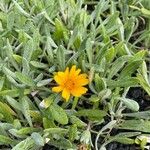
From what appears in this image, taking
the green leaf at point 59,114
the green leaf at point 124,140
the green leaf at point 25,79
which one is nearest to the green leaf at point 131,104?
the green leaf at point 124,140

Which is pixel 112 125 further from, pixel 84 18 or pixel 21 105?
pixel 84 18

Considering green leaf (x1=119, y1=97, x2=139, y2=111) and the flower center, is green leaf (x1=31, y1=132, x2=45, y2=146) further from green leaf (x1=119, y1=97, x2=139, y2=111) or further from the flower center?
green leaf (x1=119, y1=97, x2=139, y2=111)

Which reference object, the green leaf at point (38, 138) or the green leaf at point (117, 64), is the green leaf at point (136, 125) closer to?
the green leaf at point (117, 64)

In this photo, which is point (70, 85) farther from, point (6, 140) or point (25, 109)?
point (6, 140)

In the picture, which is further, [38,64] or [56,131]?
[38,64]

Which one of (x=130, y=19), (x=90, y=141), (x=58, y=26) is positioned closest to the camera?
(x=90, y=141)

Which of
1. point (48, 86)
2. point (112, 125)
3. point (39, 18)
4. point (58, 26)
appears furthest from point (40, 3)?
point (112, 125)

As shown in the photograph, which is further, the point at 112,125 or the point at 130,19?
the point at 130,19

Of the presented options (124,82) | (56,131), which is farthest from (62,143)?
(124,82)
